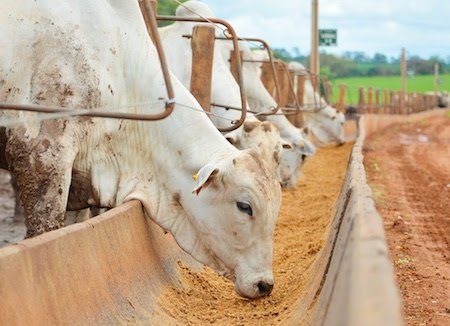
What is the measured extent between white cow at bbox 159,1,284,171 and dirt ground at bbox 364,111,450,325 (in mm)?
1582

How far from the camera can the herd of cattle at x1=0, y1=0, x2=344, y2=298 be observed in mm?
7043

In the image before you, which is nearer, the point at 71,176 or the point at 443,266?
the point at 71,176

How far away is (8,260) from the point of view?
14.4ft

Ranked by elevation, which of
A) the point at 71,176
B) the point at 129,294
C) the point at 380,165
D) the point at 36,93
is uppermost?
the point at 36,93

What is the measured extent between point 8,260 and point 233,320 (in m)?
2.39

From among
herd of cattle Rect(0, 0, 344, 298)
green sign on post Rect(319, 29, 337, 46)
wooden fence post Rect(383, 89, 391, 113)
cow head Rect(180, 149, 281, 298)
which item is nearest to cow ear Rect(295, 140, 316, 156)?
herd of cattle Rect(0, 0, 344, 298)

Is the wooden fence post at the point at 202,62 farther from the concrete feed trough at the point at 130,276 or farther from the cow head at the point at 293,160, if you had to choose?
the cow head at the point at 293,160

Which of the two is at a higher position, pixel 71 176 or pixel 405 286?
pixel 71 176

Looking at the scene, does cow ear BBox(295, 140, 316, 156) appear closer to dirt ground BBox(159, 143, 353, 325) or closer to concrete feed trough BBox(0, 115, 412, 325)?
dirt ground BBox(159, 143, 353, 325)

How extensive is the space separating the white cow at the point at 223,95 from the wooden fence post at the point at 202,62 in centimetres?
72

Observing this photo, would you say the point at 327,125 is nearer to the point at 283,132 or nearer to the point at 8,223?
the point at 283,132

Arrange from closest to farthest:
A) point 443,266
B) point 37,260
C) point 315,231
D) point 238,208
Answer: point 37,260 → point 238,208 → point 443,266 → point 315,231

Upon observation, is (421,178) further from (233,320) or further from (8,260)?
(8,260)

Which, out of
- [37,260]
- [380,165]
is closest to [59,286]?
[37,260]
